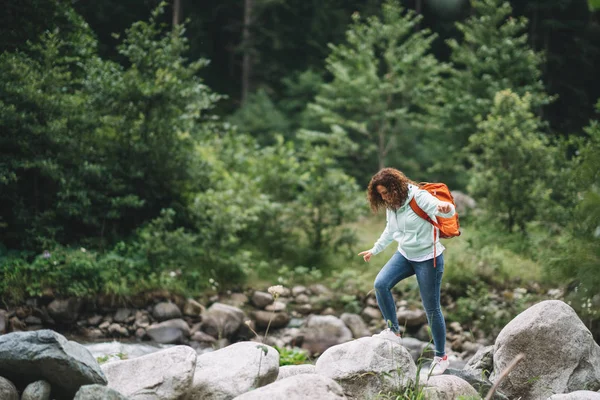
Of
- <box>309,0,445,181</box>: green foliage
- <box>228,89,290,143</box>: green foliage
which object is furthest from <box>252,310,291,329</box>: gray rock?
<box>228,89,290,143</box>: green foliage

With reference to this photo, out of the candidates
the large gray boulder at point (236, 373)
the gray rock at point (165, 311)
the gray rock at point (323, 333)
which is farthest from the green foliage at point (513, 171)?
the large gray boulder at point (236, 373)

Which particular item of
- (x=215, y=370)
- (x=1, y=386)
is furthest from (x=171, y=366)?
(x=1, y=386)

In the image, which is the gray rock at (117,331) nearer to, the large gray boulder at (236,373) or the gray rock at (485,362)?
the large gray boulder at (236,373)

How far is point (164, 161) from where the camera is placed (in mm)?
10977

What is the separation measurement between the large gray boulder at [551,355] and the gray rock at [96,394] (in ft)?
9.97

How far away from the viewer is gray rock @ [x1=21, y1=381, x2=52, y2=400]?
4055 millimetres

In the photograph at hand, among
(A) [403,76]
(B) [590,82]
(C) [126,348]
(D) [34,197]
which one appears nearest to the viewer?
(C) [126,348]

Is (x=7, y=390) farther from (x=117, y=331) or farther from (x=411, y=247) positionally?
(x=117, y=331)

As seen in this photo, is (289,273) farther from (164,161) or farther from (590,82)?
(590,82)

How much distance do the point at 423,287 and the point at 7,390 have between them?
10.1ft

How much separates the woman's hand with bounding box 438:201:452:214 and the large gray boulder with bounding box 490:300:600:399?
3.75 feet

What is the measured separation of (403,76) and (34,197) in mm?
11150

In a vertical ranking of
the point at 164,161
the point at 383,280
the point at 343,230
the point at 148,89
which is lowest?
the point at 343,230

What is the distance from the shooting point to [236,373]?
4285 millimetres
